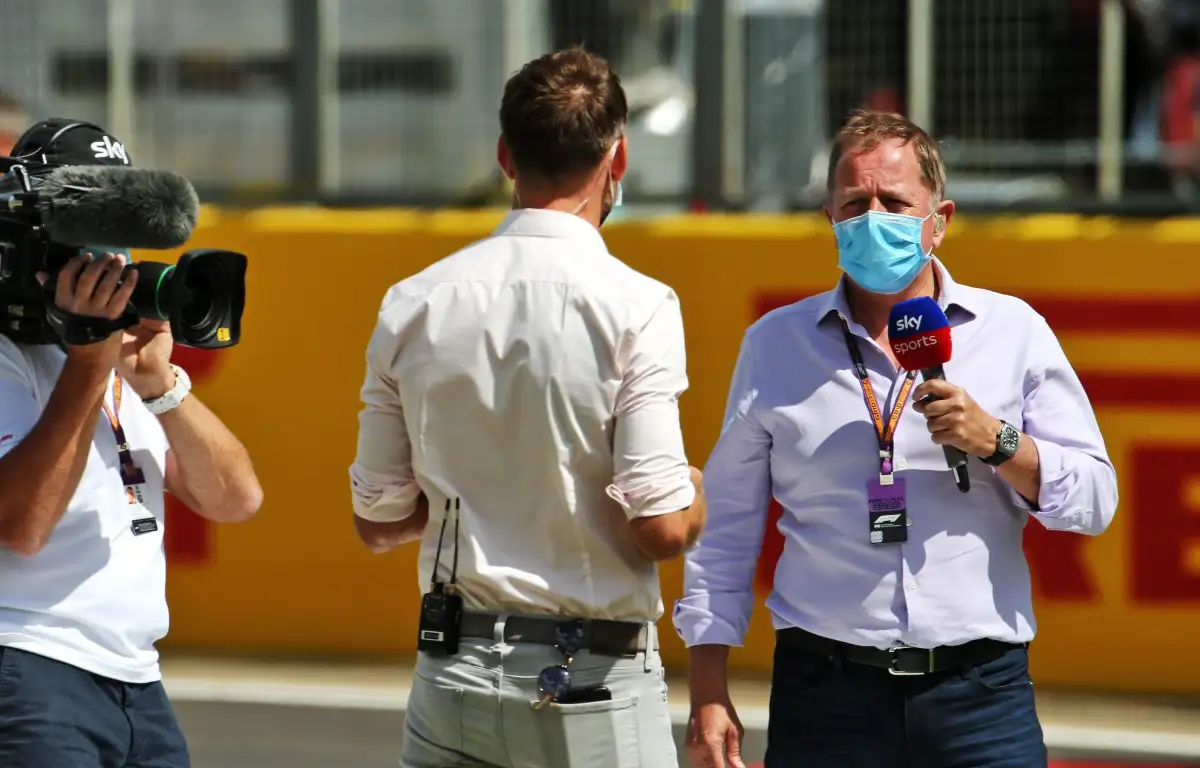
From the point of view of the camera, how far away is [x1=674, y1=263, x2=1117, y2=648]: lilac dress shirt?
10.3 ft

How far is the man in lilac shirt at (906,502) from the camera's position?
3.11 metres

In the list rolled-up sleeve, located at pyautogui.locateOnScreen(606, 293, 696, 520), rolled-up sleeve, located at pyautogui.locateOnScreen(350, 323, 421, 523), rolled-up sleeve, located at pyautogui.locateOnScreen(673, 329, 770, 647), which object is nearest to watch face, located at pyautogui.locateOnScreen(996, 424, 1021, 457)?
rolled-up sleeve, located at pyautogui.locateOnScreen(673, 329, 770, 647)

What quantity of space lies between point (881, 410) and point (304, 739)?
386 centimetres

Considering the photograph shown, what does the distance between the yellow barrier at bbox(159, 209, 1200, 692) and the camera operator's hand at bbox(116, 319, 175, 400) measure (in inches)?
162

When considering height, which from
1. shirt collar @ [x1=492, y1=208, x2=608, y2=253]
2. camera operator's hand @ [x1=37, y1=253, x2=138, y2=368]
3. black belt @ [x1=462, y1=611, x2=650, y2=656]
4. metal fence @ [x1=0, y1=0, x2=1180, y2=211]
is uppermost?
metal fence @ [x1=0, y1=0, x2=1180, y2=211]

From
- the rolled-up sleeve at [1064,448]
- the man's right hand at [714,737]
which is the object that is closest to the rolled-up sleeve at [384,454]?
the man's right hand at [714,737]

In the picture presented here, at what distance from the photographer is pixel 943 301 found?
328 centimetres

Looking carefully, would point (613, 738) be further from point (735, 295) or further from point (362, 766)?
point (735, 295)

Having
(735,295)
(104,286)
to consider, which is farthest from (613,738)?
(735,295)

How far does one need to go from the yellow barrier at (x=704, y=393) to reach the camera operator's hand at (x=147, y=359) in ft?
13.5

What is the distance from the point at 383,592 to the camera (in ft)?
24.5

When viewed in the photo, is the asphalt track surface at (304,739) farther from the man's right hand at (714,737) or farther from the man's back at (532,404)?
the man's back at (532,404)

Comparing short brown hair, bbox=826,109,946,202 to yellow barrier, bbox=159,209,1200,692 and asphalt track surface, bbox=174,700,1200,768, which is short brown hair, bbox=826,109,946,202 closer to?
asphalt track surface, bbox=174,700,1200,768

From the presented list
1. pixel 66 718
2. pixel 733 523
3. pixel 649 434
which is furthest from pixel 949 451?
pixel 66 718
